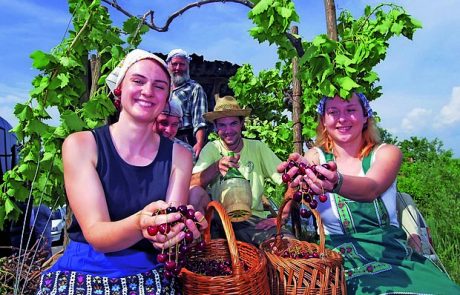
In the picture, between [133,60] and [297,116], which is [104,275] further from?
[297,116]

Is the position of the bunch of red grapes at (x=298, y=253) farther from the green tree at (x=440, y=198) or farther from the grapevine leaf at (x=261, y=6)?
the green tree at (x=440, y=198)

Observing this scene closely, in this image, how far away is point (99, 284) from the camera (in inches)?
66.4

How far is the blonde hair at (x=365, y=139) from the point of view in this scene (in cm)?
243

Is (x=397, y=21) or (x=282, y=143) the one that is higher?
(x=397, y=21)

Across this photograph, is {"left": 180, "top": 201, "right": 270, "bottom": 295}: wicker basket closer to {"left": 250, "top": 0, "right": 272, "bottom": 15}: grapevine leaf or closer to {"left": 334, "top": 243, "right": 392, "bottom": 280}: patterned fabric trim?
{"left": 334, "top": 243, "right": 392, "bottom": 280}: patterned fabric trim

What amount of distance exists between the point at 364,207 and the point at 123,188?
1.21m

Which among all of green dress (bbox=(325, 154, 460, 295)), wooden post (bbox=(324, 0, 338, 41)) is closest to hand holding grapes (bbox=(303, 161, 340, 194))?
green dress (bbox=(325, 154, 460, 295))

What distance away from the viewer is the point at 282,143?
5379mm

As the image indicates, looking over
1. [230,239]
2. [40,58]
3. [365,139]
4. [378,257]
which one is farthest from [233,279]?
[40,58]

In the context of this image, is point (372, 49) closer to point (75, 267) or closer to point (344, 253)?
point (344, 253)


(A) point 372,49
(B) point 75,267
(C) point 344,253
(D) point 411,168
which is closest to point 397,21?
(A) point 372,49

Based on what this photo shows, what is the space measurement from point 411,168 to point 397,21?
Result: 22.5ft

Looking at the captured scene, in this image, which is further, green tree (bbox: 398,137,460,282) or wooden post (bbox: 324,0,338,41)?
green tree (bbox: 398,137,460,282)

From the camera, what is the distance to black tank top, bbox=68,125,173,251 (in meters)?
1.79
